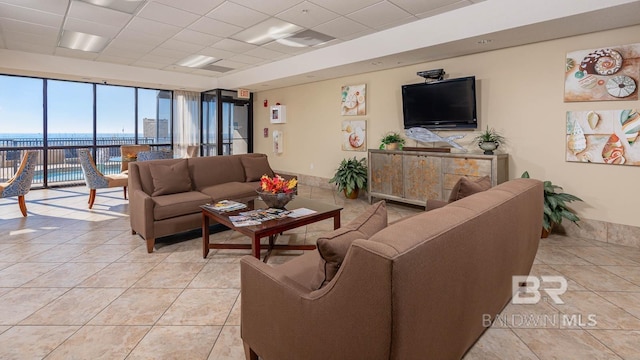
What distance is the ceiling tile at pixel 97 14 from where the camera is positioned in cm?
394

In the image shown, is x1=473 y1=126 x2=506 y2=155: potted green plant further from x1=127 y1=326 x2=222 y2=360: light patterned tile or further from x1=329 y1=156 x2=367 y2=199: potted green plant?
x1=127 y1=326 x2=222 y2=360: light patterned tile

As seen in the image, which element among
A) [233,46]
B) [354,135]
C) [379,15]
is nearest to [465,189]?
[379,15]

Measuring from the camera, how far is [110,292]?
2.56 meters

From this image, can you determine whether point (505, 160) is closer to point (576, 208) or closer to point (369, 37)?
point (576, 208)

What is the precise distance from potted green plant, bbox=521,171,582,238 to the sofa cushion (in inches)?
148

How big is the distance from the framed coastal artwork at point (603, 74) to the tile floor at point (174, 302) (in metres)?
1.62

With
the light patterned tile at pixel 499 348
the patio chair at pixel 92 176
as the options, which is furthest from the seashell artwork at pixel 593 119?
the patio chair at pixel 92 176

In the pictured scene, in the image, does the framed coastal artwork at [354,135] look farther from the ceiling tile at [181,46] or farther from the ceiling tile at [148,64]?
the ceiling tile at [148,64]

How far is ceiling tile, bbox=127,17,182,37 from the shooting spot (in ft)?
14.6

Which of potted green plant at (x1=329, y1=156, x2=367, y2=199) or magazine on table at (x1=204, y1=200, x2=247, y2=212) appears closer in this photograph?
magazine on table at (x1=204, y1=200, x2=247, y2=212)

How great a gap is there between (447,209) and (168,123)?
8891 mm

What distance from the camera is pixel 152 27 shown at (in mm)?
4695

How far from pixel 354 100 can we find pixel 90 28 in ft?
13.8

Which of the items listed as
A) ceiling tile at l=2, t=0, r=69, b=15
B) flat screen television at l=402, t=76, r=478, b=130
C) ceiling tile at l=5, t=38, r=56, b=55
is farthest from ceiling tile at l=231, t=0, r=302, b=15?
ceiling tile at l=5, t=38, r=56, b=55
